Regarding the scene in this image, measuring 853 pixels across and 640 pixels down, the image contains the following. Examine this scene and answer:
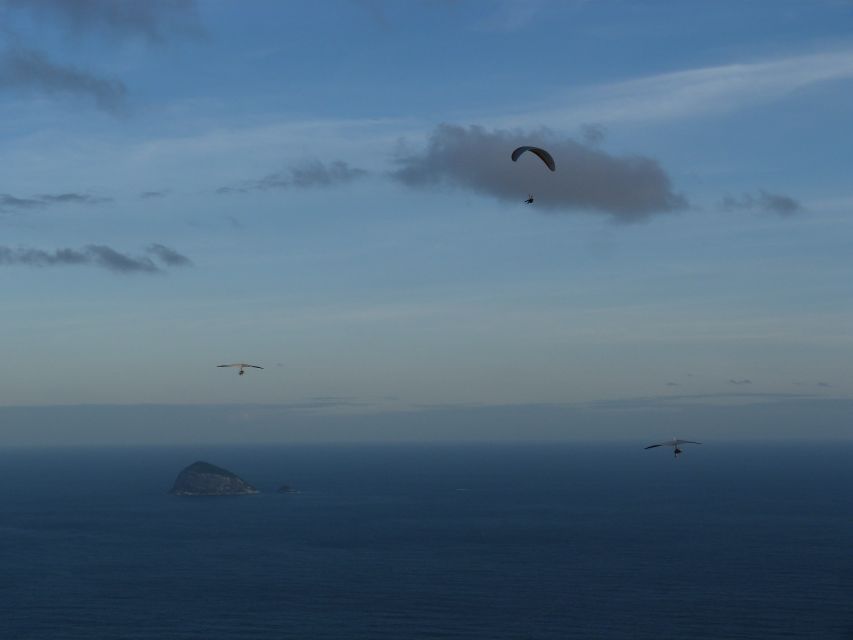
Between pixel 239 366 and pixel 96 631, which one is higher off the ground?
pixel 239 366

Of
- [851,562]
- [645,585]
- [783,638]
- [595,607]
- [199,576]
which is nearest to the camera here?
[783,638]

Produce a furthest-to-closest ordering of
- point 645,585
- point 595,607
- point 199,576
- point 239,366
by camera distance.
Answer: point 199,576
point 645,585
point 595,607
point 239,366

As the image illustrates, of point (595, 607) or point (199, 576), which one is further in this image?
point (199, 576)

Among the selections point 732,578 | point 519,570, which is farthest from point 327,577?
point 732,578

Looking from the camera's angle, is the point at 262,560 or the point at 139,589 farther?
the point at 262,560

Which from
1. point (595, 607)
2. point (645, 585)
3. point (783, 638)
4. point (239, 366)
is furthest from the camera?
point (645, 585)

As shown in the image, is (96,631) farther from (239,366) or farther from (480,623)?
(239,366)

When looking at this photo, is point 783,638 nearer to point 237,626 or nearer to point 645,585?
point 645,585

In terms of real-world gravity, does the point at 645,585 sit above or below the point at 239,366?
below

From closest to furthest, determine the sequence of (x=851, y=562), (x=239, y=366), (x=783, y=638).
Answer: (x=239, y=366) → (x=783, y=638) → (x=851, y=562)

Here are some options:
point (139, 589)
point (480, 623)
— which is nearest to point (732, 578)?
point (480, 623)
